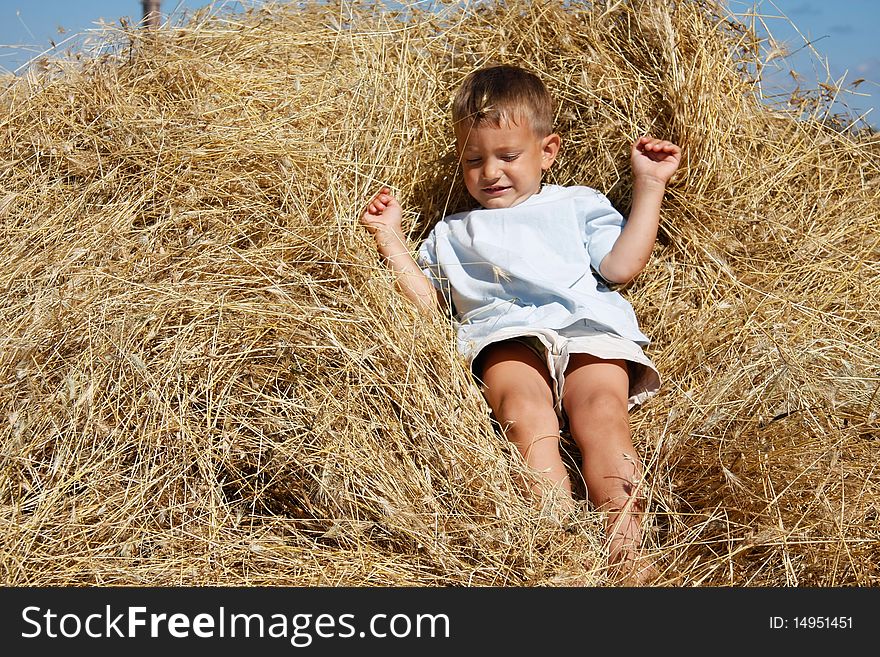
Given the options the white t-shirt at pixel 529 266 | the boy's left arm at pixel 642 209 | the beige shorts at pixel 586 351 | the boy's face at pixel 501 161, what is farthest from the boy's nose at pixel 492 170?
the beige shorts at pixel 586 351

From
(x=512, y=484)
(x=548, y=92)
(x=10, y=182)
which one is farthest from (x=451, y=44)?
(x=512, y=484)

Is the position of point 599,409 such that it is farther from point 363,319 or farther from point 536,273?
point 363,319

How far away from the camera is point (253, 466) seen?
2342 millimetres

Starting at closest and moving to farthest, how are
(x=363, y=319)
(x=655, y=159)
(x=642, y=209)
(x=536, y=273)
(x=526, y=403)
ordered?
1. (x=363, y=319)
2. (x=526, y=403)
3. (x=536, y=273)
4. (x=642, y=209)
5. (x=655, y=159)

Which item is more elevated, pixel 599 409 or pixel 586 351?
pixel 586 351

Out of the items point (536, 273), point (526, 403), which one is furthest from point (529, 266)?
point (526, 403)

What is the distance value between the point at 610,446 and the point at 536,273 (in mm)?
669

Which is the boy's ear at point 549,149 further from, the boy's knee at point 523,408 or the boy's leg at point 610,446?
the boy's knee at point 523,408

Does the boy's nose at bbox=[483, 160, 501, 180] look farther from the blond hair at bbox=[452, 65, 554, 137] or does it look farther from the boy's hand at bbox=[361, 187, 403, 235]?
the boy's hand at bbox=[361, 187, 403, 235]

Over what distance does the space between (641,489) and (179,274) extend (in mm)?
1486

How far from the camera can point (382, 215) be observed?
3010 millimetres

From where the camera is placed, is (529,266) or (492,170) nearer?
(529,266)

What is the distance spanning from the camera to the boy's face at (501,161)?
2977mm

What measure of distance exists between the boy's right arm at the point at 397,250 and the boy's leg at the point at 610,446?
20.8 inches
